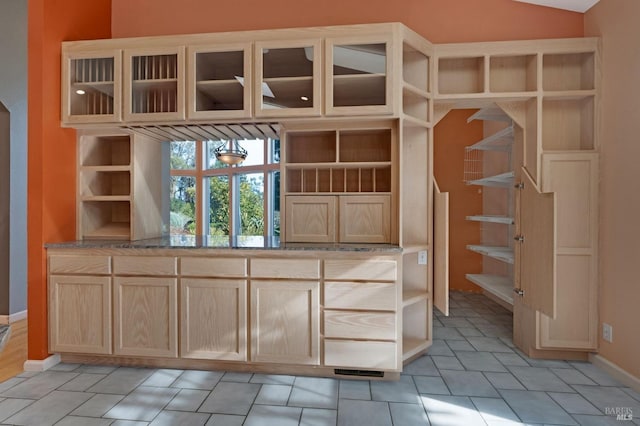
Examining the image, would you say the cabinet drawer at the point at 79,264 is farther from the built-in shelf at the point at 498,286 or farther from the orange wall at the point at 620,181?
the orange wall at the point at 620,181

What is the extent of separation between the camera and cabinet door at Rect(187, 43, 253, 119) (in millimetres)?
2555

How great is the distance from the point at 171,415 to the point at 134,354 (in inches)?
29.3

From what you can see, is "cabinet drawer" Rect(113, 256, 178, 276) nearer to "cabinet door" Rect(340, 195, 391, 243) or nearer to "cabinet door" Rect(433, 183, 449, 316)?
"cabinet door" Rect(340, 195, 391, 243)

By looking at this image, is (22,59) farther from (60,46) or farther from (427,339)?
(427,339)

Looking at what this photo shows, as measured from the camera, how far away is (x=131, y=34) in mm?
3260

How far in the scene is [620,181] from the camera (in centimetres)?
243

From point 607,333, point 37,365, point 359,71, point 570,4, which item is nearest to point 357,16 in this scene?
point 359,71

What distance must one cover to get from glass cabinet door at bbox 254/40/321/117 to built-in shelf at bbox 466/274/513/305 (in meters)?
2.26

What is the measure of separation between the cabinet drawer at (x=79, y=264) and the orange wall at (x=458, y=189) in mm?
4315

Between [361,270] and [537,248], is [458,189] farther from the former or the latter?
[361,270]

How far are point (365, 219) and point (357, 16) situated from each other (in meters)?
1.82

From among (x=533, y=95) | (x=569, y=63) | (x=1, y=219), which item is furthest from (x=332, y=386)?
(x=1, y=219)

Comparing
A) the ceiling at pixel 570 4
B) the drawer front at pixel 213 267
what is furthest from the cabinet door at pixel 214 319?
the ceiling at pixel 570 4

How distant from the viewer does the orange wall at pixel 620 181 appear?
7.61ft
